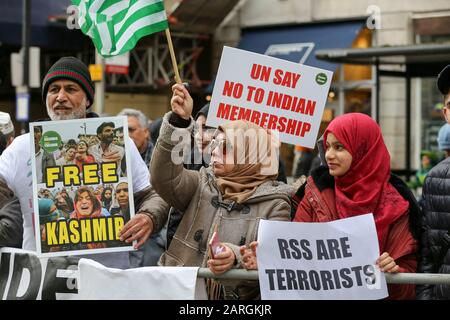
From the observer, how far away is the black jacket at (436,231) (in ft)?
14.7

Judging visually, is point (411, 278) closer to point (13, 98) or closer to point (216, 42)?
point (216, 42)

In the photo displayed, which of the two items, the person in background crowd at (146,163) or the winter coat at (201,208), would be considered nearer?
the winter coat at (201,208)

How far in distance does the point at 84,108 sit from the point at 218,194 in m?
0.99

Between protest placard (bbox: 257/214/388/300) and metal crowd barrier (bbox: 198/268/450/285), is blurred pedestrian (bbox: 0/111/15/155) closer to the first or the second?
metal crowd barrier (bbox: 198/268/450/285)

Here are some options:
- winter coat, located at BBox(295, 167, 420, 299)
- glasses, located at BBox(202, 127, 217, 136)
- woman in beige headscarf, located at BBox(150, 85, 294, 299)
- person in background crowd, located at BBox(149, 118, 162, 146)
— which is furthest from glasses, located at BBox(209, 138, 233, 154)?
person in background crowd, located at BBox(149, 118, 162, 146)

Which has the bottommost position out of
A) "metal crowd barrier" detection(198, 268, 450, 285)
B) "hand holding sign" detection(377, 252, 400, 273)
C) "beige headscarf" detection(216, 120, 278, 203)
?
"metal crowd barrier" detection(198, 268, 450, 285)

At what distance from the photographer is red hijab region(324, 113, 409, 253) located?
4.51m

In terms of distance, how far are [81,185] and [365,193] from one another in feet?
4.56

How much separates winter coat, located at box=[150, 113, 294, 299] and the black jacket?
0.67 meters

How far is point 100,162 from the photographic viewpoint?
4.79m

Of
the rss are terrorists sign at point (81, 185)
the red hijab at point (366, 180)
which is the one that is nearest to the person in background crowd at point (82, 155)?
the rss are terrorists sign at point (81, 185)

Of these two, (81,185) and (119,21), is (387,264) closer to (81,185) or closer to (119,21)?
(81,185)

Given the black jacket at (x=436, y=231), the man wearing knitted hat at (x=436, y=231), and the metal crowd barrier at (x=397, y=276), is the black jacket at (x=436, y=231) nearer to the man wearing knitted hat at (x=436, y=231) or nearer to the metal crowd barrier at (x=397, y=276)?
the man wearing knitted hat at (x=436, y=231)

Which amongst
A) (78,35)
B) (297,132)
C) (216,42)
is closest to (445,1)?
(216,42)
